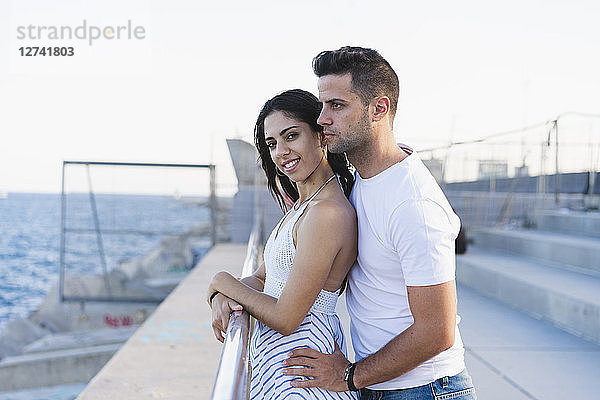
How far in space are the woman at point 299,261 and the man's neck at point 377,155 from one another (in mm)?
120

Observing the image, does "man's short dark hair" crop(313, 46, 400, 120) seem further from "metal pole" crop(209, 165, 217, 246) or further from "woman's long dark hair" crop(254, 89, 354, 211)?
"metal pole" crop(209, 165, 217, 246)

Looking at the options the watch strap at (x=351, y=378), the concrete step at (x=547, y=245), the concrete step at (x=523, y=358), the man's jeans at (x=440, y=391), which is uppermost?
the watch strap at (x=351, y=378)

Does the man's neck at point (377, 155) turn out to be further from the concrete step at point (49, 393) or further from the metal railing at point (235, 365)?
the concrete step at point (49, 393)

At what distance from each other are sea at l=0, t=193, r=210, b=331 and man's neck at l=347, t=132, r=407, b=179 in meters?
5.59

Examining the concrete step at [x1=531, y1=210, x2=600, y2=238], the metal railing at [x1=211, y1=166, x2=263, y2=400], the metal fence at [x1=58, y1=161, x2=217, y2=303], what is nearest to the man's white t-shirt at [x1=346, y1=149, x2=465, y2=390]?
the metal railing at [x1=211, y1=166, x2=263, y2=400]

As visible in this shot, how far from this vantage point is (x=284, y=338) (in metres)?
1.53

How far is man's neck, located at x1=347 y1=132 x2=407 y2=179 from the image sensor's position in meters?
1.48

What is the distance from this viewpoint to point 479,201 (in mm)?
7828

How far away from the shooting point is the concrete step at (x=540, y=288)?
3779 millimetres

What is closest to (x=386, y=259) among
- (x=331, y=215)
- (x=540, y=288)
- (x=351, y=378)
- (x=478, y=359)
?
(x=331, y=215)

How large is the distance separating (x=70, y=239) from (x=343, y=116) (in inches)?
374

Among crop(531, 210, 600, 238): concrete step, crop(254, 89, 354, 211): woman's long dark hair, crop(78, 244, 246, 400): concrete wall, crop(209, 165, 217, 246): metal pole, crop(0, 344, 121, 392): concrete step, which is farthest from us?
crop(209, 165, 217, 246): metal pole

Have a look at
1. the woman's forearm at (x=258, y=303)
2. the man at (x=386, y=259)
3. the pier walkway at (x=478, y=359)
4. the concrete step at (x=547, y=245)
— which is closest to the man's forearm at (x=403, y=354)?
the man at (x=386, y=259)

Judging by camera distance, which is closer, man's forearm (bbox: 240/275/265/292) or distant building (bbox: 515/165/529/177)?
man's forearm (bbox: 240/275/265/292)
